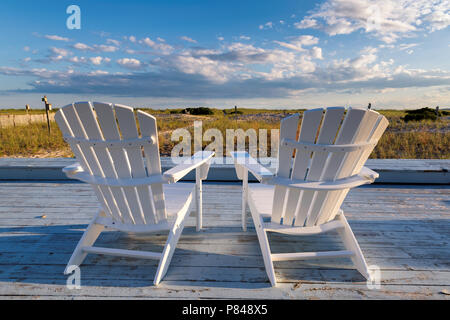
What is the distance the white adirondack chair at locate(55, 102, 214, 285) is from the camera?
1.35 metres

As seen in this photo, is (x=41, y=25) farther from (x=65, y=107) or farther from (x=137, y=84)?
(x=65, y=107)

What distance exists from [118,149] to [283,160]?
954 millimetres

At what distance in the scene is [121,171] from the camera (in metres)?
1.49

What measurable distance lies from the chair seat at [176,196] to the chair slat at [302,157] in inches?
30.4

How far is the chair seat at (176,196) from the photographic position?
69.6 inches

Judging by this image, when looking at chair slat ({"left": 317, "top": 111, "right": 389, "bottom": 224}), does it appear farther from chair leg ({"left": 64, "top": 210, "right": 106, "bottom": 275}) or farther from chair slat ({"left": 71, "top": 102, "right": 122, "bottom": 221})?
chair leg ({"left": 64, "top": 210, "right": 106, "bottom": 275})

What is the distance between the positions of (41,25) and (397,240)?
734 cm

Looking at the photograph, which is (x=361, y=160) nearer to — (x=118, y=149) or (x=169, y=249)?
(x=169, y=249)

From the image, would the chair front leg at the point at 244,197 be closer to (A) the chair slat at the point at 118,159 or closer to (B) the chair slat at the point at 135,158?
(B) the chair slat at the point at 135,158
